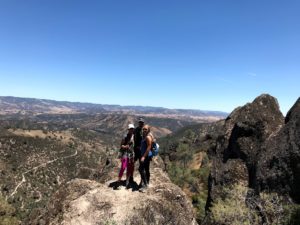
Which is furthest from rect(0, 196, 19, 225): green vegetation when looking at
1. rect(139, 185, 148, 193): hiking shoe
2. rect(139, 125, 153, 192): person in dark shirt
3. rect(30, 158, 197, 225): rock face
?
rect(139, 125, 153, 192): person in dark shirt

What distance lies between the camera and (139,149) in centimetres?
1706

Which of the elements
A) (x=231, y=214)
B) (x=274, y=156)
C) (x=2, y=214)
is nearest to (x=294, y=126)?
(x=274, y=156)

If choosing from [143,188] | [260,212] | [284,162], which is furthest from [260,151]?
[143,188]

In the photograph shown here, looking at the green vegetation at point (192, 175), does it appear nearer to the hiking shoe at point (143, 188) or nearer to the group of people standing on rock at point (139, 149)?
the hiking shoe at point (143, 188)

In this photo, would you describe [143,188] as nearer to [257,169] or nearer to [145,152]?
[145,152]

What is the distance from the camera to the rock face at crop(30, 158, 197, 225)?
50.0ft

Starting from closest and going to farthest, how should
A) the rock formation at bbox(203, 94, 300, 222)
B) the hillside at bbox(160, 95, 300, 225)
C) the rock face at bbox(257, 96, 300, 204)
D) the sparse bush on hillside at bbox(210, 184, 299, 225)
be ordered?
the sparse bush on hillside at bbox(210, 184, 299, 225)
the hillside at bbox(160, 95, 300, 225)
the rock face at bbox(257, 96, 300, 204)
the rock formation at bbox(203, 94, 300, 222)

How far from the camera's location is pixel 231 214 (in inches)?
836

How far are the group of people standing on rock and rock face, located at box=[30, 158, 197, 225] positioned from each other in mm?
904

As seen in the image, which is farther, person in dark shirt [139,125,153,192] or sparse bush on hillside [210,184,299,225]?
sparse bush on hillside [210,184,299,225]

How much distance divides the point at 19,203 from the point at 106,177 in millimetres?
149091

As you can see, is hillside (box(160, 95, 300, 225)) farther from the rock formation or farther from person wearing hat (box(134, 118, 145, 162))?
person wearing hat (box(134, 118, 145, 162))

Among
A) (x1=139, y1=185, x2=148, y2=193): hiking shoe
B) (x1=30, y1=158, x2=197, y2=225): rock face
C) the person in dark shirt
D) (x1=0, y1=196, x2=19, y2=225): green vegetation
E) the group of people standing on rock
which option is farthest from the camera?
(x1=0, y1=196, x2=19, y2=225): green vegetation

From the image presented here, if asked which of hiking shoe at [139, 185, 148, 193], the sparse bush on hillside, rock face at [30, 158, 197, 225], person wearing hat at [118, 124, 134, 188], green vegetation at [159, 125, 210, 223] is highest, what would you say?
person wearing hat at [118, 124, 134, 188]
